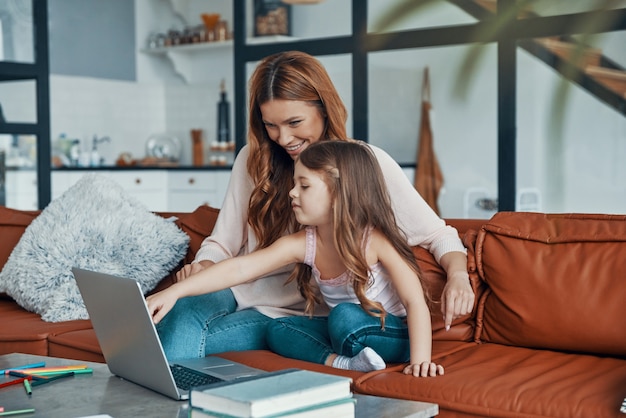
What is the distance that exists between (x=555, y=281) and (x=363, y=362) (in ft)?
1.84

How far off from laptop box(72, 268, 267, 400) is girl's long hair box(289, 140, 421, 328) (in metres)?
0.40

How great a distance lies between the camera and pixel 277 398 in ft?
3.83

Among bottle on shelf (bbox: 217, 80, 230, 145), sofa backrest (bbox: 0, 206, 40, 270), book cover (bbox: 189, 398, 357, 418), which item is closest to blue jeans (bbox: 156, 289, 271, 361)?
book cover (bbox: 189, 398, 357, 418)

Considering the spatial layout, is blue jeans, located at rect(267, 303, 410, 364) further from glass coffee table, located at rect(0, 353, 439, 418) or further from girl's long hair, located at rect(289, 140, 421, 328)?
glass coffee table, located at rect(0, 353, 439, 418)

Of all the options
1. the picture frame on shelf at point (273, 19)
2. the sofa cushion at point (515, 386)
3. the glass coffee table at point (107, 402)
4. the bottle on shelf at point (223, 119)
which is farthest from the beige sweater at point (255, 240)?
the bottle on shelf at point (223, 119)

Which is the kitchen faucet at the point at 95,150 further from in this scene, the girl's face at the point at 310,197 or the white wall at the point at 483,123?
the girl's face at the point at 310,197

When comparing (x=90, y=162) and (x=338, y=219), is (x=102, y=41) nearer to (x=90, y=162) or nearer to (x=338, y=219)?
(x=90, y=162)

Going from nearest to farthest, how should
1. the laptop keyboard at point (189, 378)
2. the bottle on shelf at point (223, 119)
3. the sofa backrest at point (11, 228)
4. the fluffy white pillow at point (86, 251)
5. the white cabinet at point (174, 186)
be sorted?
the laptop keyboard at point (189, 378) < the fluffy white pillow at point (86, 251) < the sofa backrest at point (11, 228) < the white cabinet at point (174, 186) < the bottle on shelf at point (223, 119)

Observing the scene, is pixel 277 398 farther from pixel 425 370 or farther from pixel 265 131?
pixel 265 131

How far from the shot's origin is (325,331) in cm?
222

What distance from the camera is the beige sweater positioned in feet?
7.56

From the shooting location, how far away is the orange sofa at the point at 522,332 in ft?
5.96

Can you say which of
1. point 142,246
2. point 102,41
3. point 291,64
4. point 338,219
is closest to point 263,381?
point 338,219

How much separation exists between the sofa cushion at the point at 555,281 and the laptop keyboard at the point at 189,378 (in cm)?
88
